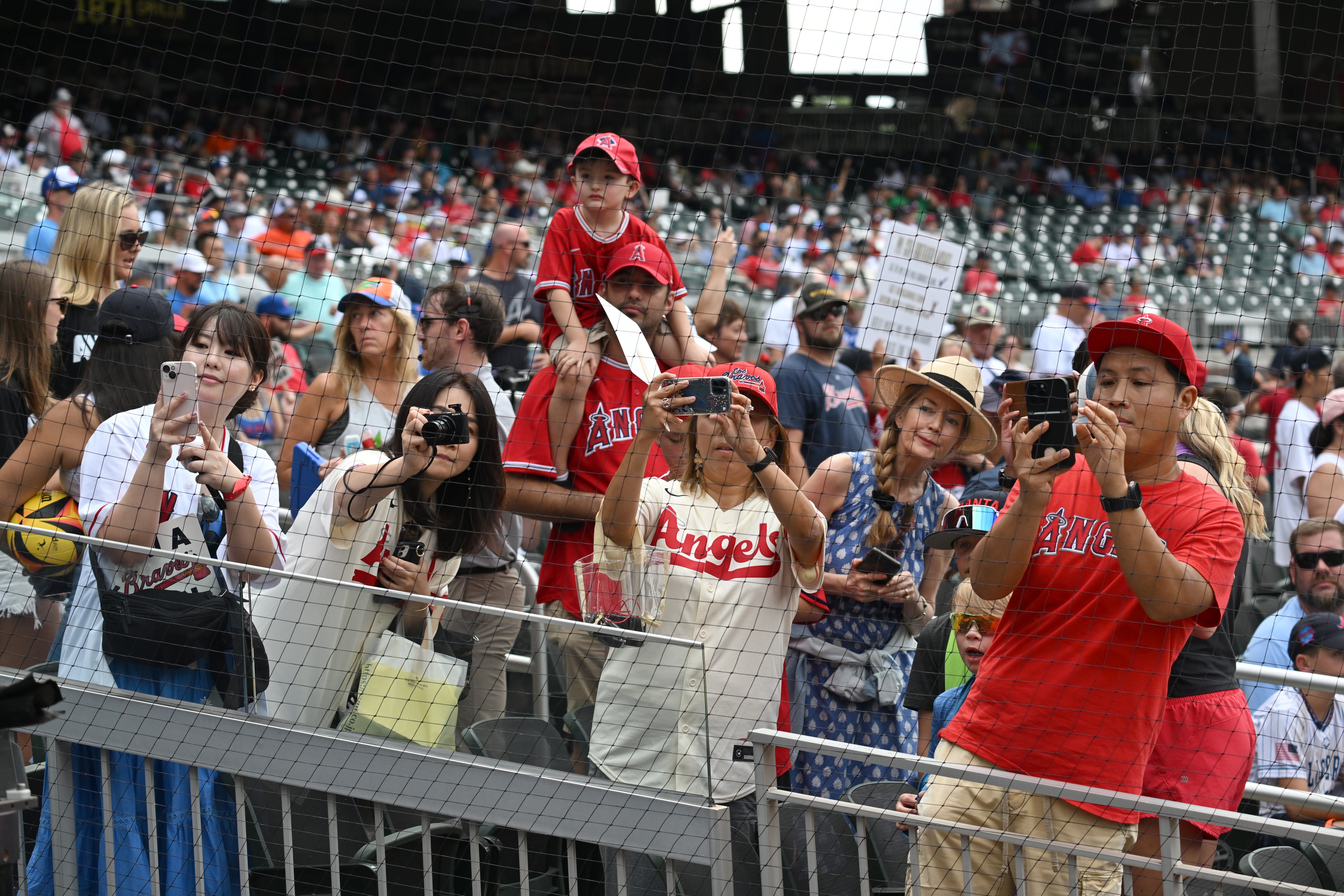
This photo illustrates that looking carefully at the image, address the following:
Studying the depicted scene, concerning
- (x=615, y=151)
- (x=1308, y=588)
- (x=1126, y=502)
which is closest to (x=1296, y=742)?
(x=1308, y=588)

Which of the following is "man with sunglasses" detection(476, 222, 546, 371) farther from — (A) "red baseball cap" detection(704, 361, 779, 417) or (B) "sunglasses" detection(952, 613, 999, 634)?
(B) "sunglasses" detection(952, 613, 999, 634)

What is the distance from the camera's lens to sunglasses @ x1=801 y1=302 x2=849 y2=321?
492 cm

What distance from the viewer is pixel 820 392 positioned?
4.88 m

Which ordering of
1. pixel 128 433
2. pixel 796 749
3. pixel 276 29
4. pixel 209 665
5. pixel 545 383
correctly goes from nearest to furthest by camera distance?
pixel 796 749 → pixel 209 665 → pixel 128 433 → pixel 545 383 → pixel 276 29

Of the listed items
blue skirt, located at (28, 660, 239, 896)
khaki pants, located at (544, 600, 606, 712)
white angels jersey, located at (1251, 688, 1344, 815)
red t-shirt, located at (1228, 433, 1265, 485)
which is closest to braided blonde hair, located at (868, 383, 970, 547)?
khaki pants, located at (544, 600, 606, 712)

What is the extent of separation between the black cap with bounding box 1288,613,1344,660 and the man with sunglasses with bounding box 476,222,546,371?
10.3 feet

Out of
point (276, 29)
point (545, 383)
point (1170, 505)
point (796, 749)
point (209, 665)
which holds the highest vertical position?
point (276, 29)

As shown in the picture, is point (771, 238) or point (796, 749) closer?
point (796, 749)

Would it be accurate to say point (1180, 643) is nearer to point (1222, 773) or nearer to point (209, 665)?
point (1222, 773)

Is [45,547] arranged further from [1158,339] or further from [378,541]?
[1158,339]

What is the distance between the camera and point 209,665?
8.75ft

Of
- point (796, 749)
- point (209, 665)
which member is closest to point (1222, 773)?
point (796, 749)

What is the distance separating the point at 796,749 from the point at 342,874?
103cm

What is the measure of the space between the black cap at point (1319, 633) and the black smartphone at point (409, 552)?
268cm
